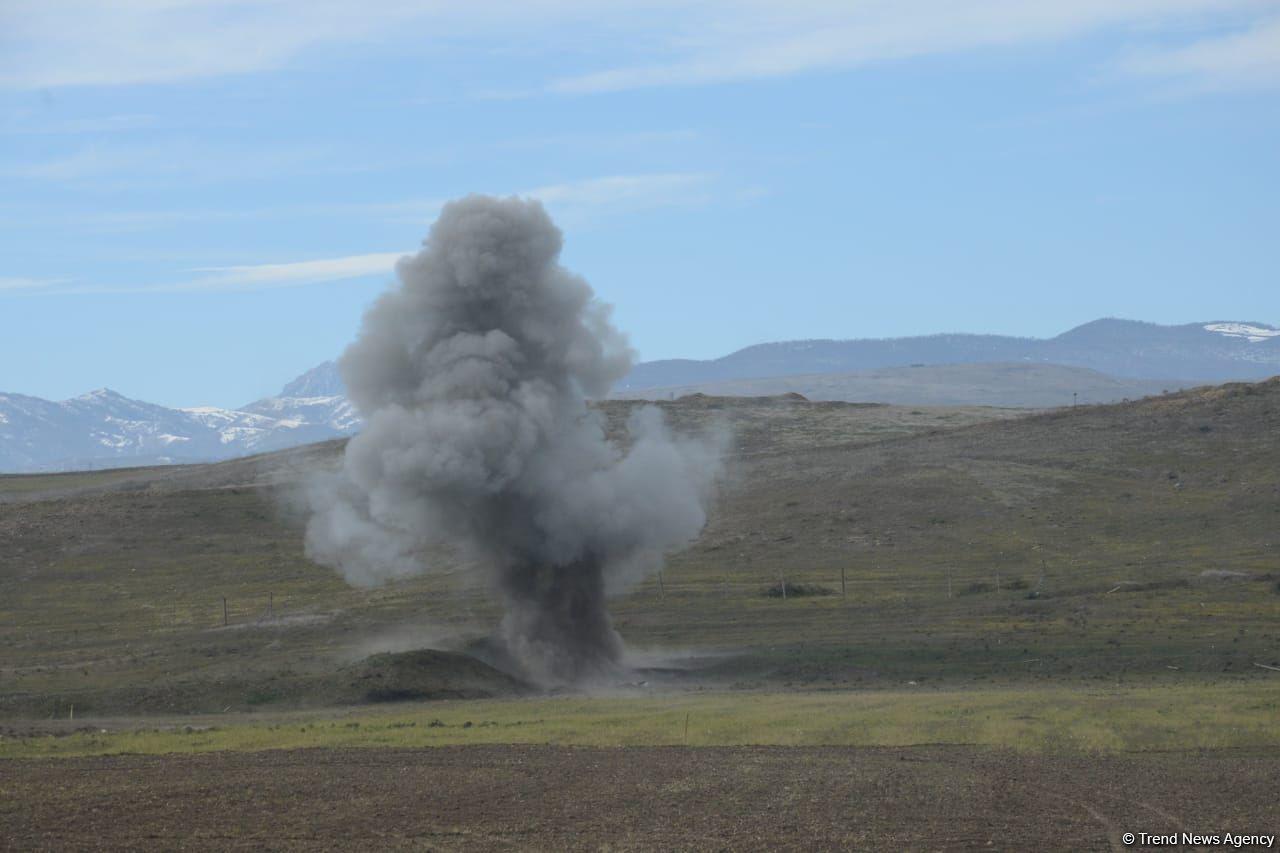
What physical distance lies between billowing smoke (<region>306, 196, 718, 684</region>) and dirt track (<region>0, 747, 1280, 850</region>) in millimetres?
18255

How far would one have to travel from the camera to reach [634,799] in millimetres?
35500

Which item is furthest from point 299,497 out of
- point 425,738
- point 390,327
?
point 425,738

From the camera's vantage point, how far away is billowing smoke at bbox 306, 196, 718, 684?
196 feet

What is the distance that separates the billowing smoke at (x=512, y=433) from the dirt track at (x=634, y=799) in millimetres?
18255

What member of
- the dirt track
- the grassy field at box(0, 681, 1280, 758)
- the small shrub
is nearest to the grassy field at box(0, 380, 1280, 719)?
the small shrub

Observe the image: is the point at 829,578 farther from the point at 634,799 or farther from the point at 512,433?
the point at 634,799

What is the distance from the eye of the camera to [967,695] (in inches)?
1970

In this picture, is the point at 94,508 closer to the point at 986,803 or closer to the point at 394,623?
the point at 394,623

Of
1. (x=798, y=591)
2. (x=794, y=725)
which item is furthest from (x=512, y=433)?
(x=798, y=591)

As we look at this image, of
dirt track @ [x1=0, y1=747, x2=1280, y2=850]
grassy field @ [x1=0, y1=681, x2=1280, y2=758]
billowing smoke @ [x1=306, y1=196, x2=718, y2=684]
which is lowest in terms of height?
grassy field @ [x1=0, y1=681, x2=1280, y2=758]

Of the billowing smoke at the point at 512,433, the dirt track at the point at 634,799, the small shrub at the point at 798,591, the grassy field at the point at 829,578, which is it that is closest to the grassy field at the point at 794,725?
the dirt track at the point at 634,799

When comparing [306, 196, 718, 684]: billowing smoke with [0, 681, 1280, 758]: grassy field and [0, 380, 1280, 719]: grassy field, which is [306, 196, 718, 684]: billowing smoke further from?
[0, 681, 1280, 758]: grassy field

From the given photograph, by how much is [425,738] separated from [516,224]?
77.8 ft

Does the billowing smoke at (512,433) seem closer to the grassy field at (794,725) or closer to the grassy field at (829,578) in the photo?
the grassy field at (829,578)
